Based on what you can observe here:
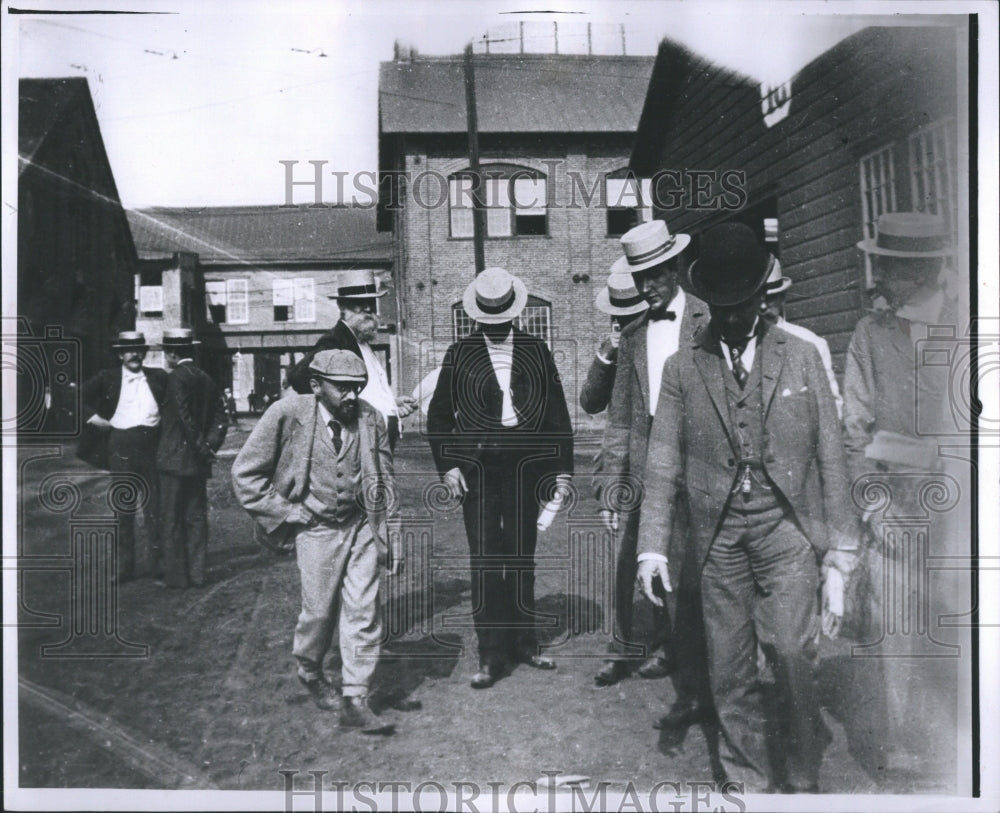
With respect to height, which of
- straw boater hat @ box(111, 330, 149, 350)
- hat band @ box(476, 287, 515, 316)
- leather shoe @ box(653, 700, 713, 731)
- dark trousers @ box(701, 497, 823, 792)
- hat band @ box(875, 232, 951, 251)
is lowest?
leather shoe @ box(653, 700, 713, 731)

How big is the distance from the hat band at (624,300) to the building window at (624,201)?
349 mm

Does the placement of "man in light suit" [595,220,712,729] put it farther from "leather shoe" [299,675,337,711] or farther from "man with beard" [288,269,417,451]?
"leather shoe" [299,675,337,711]

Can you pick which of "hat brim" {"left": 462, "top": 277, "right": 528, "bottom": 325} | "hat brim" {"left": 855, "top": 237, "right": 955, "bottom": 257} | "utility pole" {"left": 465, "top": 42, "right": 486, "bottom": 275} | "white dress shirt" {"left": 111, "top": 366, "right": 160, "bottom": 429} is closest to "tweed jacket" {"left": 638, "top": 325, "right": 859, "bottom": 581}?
"hat brim" {"left": 855, "top": 237, "right": 955, "bottom": 257}

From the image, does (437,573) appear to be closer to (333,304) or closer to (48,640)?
(333,304)

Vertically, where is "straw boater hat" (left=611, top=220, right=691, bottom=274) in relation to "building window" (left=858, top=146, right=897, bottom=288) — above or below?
below

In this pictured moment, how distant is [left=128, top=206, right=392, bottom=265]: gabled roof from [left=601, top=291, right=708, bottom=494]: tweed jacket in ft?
4.44

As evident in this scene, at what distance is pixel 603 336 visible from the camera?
4.13 metres

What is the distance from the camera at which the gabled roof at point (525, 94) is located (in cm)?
421

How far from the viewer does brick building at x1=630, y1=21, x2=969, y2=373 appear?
407 centimetres

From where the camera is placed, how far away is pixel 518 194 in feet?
13.8

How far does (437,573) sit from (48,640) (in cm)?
214

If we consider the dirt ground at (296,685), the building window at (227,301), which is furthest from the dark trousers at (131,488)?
the building window at (227,301)

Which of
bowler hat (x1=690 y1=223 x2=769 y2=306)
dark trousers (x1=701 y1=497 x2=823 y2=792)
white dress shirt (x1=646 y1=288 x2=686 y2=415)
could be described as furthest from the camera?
white dress shirt (x1=646 y1=288 x2=686 y2=415)

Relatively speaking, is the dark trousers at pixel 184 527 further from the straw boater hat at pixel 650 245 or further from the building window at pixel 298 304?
the straw boater hat at pixel 650 245
